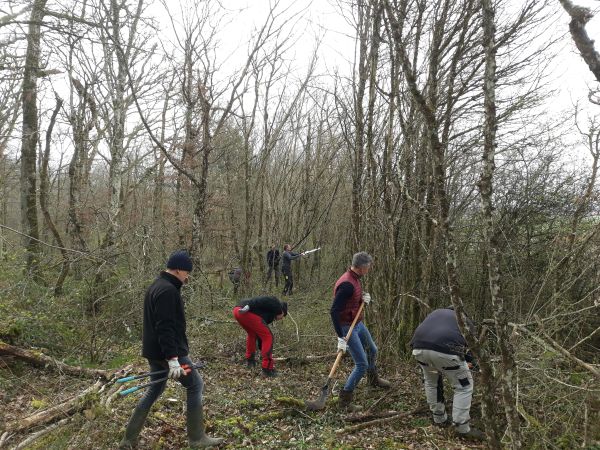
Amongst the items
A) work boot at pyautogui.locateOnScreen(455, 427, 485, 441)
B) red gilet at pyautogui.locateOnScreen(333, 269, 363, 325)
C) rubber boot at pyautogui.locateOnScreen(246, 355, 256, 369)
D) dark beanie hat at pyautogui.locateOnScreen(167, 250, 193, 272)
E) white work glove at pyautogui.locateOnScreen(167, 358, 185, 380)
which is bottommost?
work boot at pyautogui.locateOnScreen(455, 427, 485, 441)

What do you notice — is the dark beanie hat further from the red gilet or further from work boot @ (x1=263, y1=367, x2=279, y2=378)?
work boot @ (x1=263, y1=367, x2=279, y2=378)

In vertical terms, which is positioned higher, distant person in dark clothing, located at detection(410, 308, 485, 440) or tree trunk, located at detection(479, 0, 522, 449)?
tree trunk, located at detection(479, 0, 522, 449)

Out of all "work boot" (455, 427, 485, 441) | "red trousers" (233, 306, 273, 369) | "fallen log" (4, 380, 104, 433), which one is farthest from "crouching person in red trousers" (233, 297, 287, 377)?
"work boot" (455, 427, 485, 441)

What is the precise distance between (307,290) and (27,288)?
8652 millimetres

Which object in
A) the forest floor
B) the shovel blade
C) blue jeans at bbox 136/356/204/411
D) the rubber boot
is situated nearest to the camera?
blue jeans at bbox 136/356/204/411

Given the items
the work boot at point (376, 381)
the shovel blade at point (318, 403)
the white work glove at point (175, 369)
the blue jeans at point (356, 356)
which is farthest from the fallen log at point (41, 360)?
the work boot at point (376, 381)

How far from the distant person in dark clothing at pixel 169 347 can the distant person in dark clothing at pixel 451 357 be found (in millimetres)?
2337

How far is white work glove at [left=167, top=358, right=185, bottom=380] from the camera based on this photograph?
3860 mm

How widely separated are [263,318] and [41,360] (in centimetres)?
318

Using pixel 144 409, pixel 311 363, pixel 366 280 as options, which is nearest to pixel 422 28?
pixel 366 280

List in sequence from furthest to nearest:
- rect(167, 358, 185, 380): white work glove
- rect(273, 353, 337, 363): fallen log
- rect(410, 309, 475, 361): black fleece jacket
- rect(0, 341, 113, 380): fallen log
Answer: rect(273, 353, 337, 363): fallen log → rect(0, 341, 113, 380): fallen log → rect(410, 309, 475, 361): black fleece jacket → rect(167, 358, 185, 380): white work glove

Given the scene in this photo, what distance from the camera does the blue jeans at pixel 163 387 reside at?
4031 millimetres

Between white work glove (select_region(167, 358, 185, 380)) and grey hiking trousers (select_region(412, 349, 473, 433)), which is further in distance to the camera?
grey hiking trousers (select_region(412, 349, 473, 433))

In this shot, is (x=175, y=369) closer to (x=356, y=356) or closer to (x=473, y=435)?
(x=356, y=356)
